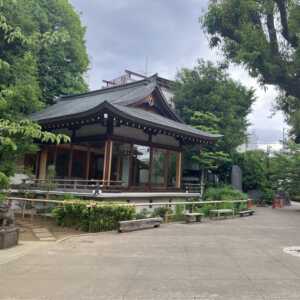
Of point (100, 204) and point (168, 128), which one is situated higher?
point (168, 128)

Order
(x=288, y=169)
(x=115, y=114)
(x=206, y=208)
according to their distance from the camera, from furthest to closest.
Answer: (x=288, y=169) → (x=206, y=208) → (x=115, y=114)

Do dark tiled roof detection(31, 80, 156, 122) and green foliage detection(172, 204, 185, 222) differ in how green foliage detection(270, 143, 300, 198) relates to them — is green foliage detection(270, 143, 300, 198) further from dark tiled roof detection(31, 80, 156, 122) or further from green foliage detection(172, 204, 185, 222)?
dark tiled roof detection(31, 80, 156, 122)

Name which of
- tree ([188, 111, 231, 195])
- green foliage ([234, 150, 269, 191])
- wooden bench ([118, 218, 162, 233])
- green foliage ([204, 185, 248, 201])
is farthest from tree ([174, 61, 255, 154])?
wooden bench ([118, 218, 162, 233])

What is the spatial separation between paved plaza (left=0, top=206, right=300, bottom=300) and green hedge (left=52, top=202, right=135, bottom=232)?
2.86 feet

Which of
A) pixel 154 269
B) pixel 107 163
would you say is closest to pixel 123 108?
pixel 107 163

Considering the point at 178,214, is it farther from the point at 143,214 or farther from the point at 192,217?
the point at 143,214

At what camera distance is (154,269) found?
618 centimetres

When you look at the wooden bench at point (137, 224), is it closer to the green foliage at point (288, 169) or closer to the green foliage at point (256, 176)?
the green foliage at point (288, 169)

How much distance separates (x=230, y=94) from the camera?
23672mm

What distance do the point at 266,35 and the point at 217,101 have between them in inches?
441

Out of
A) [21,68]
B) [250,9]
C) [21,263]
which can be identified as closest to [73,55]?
[21,68]

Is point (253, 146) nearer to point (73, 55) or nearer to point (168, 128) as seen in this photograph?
point (73, 55)

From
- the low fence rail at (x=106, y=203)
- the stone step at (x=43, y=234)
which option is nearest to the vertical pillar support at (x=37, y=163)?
the low fence rail at (x=106, y=203)

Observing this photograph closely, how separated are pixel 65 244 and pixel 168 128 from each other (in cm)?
839
